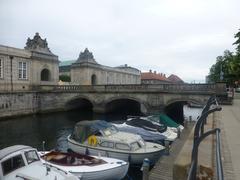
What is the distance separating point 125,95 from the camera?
34.4 metres

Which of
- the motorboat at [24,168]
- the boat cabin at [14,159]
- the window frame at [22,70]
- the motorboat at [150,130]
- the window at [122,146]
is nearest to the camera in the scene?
the motorboat at [24,168]

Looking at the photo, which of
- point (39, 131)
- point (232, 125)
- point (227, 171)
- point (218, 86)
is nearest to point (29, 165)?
point (227, 171)

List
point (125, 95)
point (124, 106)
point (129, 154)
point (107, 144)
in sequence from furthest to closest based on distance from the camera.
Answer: point (124, 106) → point (125, 95) → point (107, 144) → point (129, 154)

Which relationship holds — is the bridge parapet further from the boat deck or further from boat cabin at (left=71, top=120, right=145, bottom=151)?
the boat deck

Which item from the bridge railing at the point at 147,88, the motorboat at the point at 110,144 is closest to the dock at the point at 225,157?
the motorboat at the point at 110,144

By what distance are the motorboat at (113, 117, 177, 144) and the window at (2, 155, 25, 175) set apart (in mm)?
8734

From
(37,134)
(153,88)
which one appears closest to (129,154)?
(37,134)

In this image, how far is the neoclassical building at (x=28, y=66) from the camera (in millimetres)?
35438

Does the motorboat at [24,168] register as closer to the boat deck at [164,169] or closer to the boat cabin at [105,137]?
the boat deck at [164,169]

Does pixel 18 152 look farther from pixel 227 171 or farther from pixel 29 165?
pixel 227 171

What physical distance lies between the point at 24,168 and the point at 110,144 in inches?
221

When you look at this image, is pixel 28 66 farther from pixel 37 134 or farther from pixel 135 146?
pixel 135 146

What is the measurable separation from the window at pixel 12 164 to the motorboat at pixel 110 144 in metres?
4.30

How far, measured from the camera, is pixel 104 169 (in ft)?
36.4
